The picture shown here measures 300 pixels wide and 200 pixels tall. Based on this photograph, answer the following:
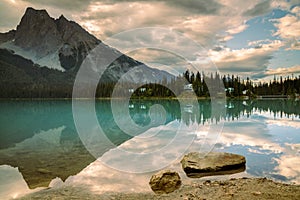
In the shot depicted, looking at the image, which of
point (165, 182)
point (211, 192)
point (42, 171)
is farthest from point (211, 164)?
point (42, 171)

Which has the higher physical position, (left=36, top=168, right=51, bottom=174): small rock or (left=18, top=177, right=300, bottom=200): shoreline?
(left=18, top=177, right=300, bottom=200): shoreline

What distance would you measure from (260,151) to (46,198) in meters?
14.5

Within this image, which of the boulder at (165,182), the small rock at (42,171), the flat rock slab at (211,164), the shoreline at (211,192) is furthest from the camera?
the small rock at (42,171)

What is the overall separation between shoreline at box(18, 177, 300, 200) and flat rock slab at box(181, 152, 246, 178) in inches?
65.2

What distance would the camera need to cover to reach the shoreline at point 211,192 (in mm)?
9391

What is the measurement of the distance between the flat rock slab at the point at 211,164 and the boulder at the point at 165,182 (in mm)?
1644

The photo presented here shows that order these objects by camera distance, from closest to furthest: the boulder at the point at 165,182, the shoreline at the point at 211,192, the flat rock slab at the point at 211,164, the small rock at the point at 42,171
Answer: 1. the shoreline at the point at 211,192
2. the boulder at the point at 165,182
3. the flat rock slab at the point at 211,164
4. the small rock at the point at 42,171

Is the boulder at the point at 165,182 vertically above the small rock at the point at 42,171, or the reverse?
the boulder at the point at 165,182

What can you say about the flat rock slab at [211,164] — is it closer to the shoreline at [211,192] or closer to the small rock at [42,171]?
the shoreline at [211,192]

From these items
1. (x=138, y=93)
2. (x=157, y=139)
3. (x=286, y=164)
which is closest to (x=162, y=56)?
(x=157, y=139)

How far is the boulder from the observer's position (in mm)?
11195

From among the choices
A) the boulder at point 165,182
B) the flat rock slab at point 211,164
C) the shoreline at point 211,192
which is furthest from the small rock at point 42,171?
the flat rock slab at point 211,164

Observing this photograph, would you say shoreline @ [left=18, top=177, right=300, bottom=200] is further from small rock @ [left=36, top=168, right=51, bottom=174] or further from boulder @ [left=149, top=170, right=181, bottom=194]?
small rock @ [left=36, top=168, right=51, bottom=174]

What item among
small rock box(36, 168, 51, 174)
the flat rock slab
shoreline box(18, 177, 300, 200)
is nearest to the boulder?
shoreline box(18, 177, 300, 200)
